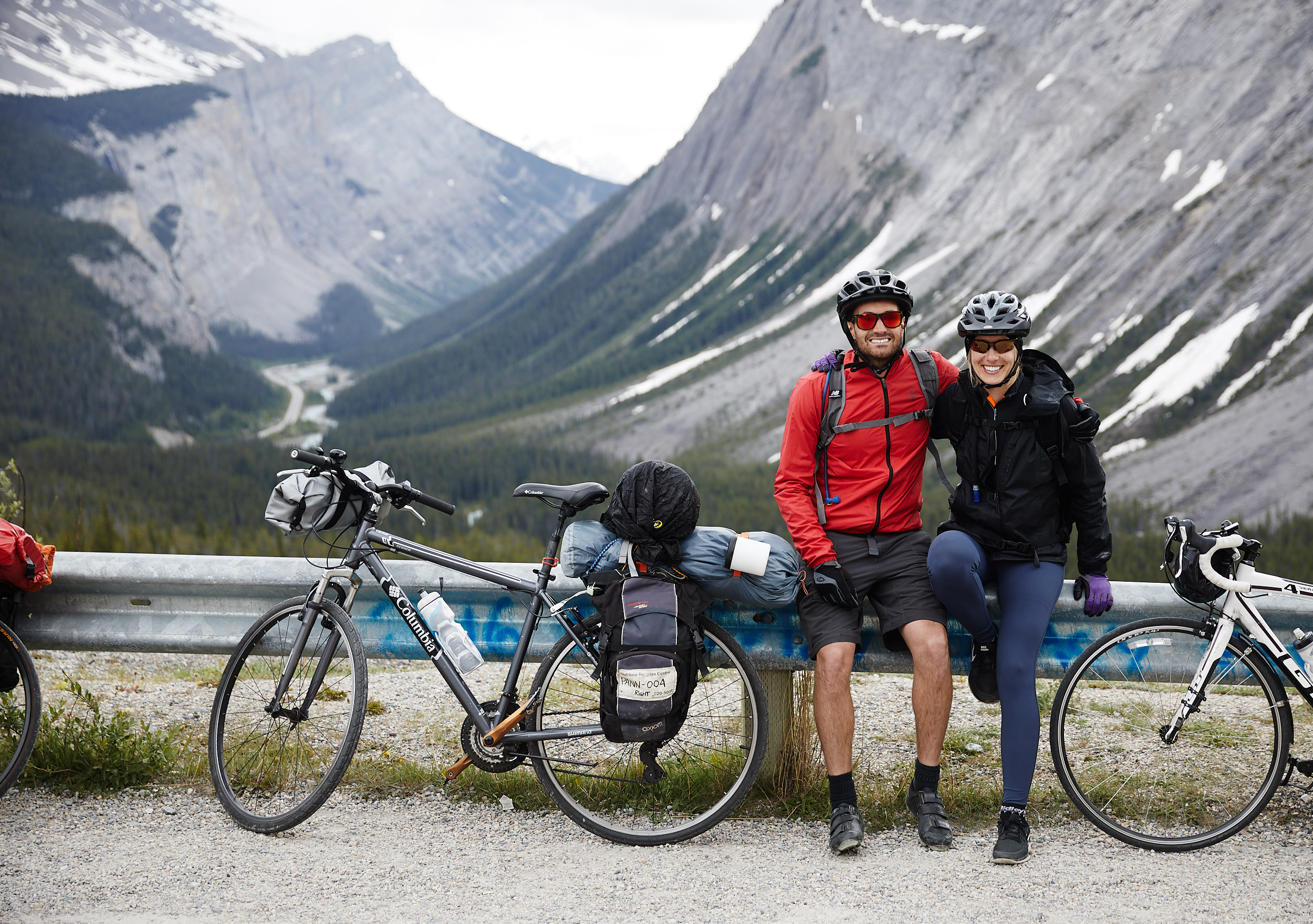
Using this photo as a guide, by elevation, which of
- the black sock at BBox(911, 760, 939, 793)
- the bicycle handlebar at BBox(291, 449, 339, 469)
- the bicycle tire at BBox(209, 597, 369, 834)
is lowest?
the bicycle tire at BBox(209, 597, 369, 834)

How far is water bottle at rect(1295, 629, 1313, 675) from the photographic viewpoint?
4.61 m

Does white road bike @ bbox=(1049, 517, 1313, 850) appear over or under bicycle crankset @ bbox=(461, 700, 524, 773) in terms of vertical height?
over

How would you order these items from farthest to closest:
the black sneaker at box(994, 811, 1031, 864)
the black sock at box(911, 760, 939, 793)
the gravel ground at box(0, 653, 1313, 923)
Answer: the black sock at box(911, 760, 939, 793) → the black sneaker at box(994, 811, 1031, 864) → the gravel ground at box(0, 653, 1313, 923)

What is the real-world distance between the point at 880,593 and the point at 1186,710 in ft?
4.99

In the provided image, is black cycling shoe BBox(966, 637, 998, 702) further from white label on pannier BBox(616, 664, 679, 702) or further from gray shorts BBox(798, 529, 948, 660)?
white label on pannier BBox(616, 664, 679, 702)

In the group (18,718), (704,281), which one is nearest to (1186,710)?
(18,718)

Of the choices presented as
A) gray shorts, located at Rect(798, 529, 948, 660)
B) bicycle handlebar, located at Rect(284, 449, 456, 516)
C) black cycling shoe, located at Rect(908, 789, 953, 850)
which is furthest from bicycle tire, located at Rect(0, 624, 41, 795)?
Answer: black cycling shoe, located at Rect(908, 789, 953, 850)

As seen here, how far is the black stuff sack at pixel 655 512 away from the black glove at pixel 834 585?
2.15ft

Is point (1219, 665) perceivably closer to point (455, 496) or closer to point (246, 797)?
point (246, 797)

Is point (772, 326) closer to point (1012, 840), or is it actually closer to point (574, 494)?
point (574, 494)

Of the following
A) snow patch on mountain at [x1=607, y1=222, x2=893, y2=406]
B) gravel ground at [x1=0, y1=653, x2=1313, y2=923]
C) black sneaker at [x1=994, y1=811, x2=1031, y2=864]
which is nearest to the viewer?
gravel ground at [x1=0, y1=653, x2=1313, y2=923]

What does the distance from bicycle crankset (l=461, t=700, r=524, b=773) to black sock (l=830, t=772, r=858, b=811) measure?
150cm

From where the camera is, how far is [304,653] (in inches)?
192

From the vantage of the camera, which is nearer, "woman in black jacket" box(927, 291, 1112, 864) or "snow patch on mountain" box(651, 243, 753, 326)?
"woman in black jacket" box(927, 291, 1112, 864)
